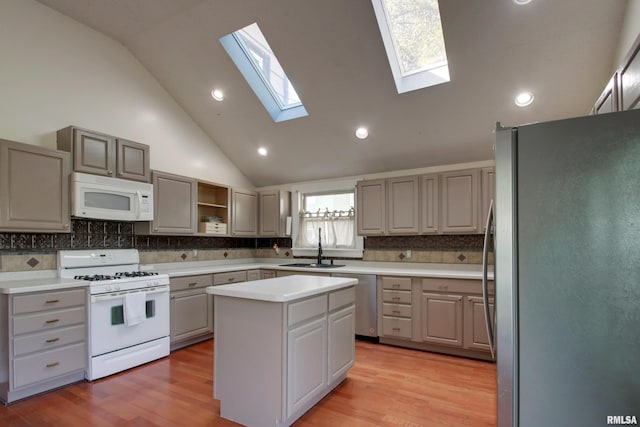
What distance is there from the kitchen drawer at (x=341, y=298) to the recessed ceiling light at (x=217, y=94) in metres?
2.90

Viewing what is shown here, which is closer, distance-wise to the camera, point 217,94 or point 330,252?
point 217,94

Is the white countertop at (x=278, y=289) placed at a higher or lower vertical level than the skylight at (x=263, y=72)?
lower

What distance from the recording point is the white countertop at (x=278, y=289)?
2.02 meters

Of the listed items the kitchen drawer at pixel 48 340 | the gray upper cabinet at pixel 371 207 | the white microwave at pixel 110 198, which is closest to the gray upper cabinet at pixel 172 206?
the white microwave at pixel 110 198

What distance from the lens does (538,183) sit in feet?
4.28

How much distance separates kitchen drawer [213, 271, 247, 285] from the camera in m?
4.10

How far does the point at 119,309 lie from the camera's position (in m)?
3.04

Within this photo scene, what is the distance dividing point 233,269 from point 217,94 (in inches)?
88.1

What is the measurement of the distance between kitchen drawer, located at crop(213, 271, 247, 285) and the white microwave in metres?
1.07

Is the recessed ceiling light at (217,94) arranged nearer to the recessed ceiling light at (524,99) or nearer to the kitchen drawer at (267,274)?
the kitchen drawer at (267,274)

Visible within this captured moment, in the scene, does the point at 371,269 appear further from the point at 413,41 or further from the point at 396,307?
the point at 413,41

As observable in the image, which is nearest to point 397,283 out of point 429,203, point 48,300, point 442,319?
point 442,319

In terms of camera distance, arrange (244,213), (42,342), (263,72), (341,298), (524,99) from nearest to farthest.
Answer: (42,342), (341,298), (524,99), (263,72), (244,213)

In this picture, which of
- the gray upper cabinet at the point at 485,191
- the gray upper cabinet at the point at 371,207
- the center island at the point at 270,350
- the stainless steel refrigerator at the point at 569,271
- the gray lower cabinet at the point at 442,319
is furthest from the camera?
the gray upper cabinet at the point at 371,207
